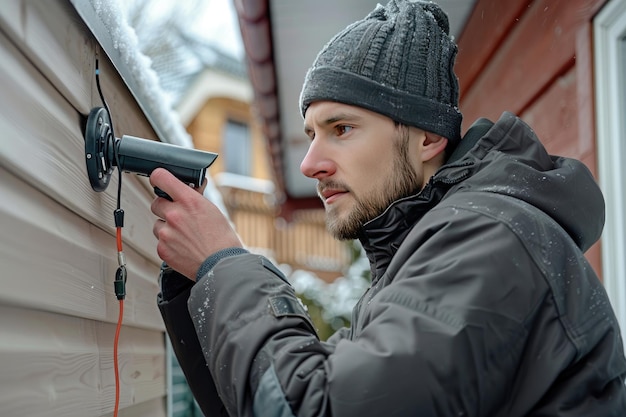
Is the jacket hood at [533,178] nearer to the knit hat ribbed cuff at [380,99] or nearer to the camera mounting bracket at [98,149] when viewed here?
the knit hat ribbed cuff at [380,99]

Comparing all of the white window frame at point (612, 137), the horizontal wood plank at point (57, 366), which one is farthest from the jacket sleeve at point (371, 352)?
the white window frame at point (612, 137)

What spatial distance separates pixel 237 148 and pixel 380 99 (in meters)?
15.3

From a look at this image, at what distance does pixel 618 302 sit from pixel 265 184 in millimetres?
14161

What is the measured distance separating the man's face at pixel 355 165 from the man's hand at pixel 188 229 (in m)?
0.30

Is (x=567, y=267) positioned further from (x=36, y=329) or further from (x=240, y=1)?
(x=240, y=1)

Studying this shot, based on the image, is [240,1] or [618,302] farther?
[240,1]

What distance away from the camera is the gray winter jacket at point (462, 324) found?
120 centimetres

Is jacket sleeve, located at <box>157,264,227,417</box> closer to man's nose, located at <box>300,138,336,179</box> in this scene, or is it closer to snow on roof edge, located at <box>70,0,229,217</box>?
man's nose, located at <box>300,138,336,179</box>

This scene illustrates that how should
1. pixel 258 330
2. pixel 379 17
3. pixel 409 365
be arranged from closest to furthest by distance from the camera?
pixel 409 365 → pixel 258 330 → pixel 379 17

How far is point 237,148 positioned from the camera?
1688cm

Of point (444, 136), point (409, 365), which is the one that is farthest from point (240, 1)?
point (409, 365)

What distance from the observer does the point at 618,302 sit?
2457mm

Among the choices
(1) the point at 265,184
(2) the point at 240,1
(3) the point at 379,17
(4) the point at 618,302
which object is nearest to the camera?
(3) the point at 379,17

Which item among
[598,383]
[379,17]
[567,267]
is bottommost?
[598,383]
